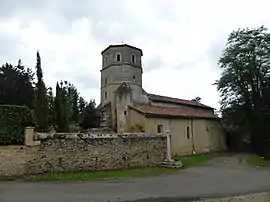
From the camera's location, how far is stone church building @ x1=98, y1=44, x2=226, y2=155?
3309 cm

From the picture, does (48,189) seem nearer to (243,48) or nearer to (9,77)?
(9,77)

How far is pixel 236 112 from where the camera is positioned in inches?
1678

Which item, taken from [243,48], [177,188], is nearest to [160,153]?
[177,188]

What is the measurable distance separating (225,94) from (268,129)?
7.28 meters

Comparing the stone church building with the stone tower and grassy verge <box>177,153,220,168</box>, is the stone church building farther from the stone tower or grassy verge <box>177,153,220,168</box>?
grassy verge <box>177,153,220,168</box>

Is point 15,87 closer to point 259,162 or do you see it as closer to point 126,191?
point 259,162

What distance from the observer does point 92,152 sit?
866 inches

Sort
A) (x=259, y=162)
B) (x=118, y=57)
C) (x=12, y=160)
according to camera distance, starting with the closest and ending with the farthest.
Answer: (x=12, y=160)
(x=259, y=162)
(x=118, y=57)

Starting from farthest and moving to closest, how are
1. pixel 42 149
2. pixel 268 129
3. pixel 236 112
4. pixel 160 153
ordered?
1. pixel 236 112
2. pixel 268 129
3. pixel 160 153
4. pixel 42 149

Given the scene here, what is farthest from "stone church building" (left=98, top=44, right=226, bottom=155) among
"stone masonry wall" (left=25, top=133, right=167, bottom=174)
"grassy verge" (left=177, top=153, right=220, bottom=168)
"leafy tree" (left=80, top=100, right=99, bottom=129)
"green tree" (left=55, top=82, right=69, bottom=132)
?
"stone masonry wall" (left=25, top=133, right=167, bottom=174)

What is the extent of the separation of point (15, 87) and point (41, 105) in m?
13.2

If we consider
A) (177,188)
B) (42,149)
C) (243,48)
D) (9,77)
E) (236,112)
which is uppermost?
(243,48)

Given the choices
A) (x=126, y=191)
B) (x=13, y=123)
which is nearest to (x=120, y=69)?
(x=13, y=123)

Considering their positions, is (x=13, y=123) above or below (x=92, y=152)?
above
